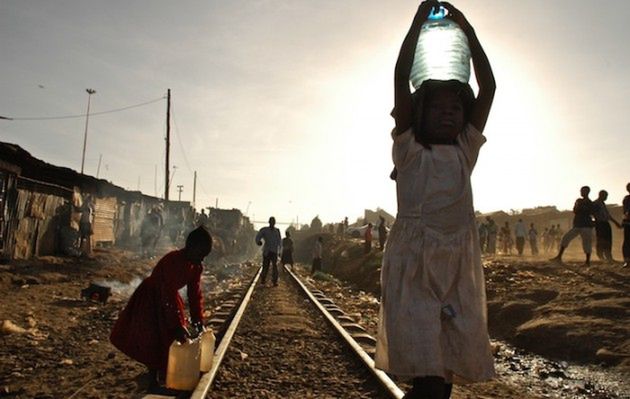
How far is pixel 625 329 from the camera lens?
6.52m

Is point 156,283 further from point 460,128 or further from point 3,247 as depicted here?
point 3,247

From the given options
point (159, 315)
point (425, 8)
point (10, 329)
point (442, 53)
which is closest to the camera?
point (425, 8)

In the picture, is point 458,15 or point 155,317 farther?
point 155,317

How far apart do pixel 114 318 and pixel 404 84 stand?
732 cm

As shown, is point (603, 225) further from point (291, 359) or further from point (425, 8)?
point (425, 8)

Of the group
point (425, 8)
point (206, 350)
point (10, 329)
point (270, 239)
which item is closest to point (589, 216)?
point (270, 239)

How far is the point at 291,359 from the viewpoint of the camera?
548cm

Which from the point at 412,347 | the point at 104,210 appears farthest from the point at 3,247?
the point at 412,347

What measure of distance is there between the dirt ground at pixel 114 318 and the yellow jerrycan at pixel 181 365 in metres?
0.55

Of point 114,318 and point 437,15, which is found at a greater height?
point 437,15

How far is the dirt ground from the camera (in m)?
4.73

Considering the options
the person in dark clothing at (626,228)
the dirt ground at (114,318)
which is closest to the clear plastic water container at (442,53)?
the dirt ground at (114,318)

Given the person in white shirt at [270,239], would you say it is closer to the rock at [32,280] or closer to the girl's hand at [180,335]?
the rock at [32,280]

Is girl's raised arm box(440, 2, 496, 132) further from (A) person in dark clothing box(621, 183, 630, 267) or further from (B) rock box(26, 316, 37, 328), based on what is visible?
(A) person in dark clothing box(621, 183, 630, 267)
